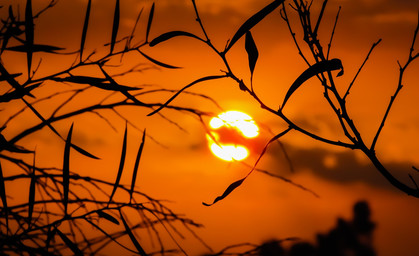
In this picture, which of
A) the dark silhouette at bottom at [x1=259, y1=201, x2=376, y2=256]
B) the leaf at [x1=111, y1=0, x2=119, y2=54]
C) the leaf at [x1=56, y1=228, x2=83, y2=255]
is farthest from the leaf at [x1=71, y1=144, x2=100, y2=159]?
the dark silhouette at bottom at [x1=259, y1=201, x2=376, y2=256]

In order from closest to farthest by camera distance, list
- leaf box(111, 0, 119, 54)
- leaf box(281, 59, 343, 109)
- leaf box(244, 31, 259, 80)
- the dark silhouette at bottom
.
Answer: leaf box(281, 59, 343, 109), leaf box(244, 31, 259, 80), leaf box(111, 0, 119, 54), the dark silhouette at bottom

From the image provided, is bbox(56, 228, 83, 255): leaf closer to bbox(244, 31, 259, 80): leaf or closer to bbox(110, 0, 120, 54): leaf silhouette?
bbox(110, 0, 120, 54): leaf silhouette

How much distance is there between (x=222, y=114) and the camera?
2041 millimetres

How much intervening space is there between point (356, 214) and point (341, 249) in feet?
2.44

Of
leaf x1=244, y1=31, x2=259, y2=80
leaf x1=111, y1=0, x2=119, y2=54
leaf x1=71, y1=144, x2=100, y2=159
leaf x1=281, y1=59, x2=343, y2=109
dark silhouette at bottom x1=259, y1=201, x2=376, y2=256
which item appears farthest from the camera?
dark silhouette at bottom x1=259, y1=201, x2=376, y2=256

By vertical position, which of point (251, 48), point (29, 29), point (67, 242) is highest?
point (29, 29)

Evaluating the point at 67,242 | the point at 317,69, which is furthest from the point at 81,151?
the point at 317,69

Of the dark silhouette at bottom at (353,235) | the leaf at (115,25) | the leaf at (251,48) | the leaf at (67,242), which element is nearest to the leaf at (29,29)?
the leaf at (115,25)

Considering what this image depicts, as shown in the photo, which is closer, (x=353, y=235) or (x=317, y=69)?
(x=317, y=69)

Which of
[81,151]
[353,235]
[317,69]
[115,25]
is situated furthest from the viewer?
[353,235]

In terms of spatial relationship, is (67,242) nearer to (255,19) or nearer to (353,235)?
(255,19)

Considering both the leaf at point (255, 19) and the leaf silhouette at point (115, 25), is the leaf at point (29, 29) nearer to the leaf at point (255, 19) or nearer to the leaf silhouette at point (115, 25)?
the leaf silhouette at point (115, 25)

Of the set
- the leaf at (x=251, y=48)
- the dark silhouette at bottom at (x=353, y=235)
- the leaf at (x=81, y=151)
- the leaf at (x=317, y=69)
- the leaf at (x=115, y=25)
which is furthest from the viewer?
the dark silhouette at bottom at (x=353, y=235)

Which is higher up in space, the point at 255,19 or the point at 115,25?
the point at 115,25
